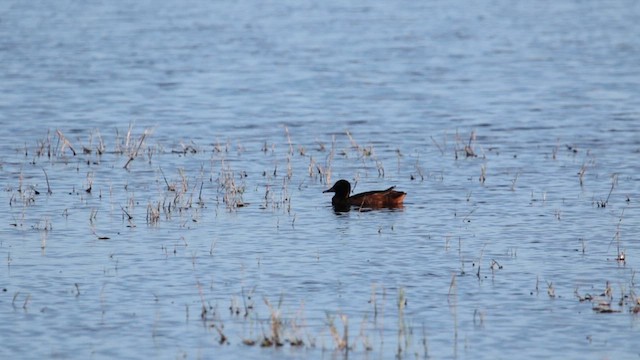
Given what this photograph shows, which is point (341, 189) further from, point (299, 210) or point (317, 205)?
point (299, 210)

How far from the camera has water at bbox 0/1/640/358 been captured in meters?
12.8

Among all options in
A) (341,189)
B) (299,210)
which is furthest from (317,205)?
(299,210)

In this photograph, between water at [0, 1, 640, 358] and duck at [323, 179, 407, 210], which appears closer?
water at [0, 1, 640, 358]

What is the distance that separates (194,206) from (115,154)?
583 centimetres

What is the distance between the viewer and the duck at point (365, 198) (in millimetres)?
19406

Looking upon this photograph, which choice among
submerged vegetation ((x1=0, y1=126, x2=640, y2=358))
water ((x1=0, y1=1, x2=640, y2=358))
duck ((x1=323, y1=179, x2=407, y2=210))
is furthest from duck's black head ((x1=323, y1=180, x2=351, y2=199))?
submerged vegetation ((x1=0, y1=126, x2=640, y2=358))

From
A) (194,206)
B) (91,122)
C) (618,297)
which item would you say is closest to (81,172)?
(194,206)

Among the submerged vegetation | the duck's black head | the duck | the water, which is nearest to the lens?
the water

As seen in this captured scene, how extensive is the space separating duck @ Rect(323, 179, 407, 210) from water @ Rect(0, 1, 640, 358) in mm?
284

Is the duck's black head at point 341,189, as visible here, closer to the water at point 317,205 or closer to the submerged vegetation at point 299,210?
the water at point 317,205

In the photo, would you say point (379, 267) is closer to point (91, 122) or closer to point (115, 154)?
point (115, 154)

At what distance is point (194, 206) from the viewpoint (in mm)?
19484

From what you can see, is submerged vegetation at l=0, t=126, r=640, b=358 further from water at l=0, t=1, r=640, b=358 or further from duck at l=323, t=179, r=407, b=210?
duck at l=323, t=179, r=407, b=210

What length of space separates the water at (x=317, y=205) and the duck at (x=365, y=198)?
28 cm
